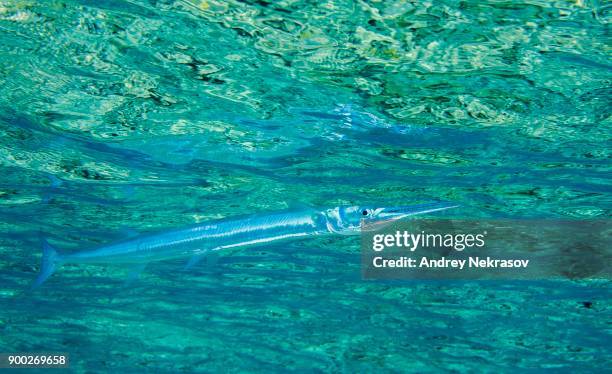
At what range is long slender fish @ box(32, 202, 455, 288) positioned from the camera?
7.73m

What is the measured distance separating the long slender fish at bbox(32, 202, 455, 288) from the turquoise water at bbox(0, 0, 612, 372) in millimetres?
2181

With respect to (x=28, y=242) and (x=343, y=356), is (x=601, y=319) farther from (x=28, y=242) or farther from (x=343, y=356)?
(x=28, y=242)

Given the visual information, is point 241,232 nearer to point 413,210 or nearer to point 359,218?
point 359,218

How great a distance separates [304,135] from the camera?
400 inches

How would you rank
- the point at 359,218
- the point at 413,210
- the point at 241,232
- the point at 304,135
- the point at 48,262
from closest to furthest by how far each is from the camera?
the point at 413,210
the point at 359,218
the point at 241,232
the point at 304,135
the point at 48,262

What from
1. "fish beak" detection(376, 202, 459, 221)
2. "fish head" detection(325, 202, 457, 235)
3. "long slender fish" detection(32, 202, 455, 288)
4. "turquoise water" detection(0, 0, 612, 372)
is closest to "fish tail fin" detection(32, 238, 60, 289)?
"long slender fish" detection(32, 202, 455, 288)

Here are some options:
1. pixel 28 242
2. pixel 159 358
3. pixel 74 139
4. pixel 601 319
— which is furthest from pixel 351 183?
pixel 159 358

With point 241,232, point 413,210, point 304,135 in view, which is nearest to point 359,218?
point 413,210

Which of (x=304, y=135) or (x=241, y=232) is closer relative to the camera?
(x=241, y=232)

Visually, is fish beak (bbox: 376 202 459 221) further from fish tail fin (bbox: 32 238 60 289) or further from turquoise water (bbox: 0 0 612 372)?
fish tail fin (bbox: 32 238 60 289)

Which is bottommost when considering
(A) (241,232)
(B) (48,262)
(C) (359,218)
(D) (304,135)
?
(B) (48,262)

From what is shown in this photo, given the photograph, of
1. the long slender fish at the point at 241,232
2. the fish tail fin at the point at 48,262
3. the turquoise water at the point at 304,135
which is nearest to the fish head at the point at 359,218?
the long slender fish at the point at 241,232

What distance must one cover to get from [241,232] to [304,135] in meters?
2.65

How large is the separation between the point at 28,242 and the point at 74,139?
24.3 ft
